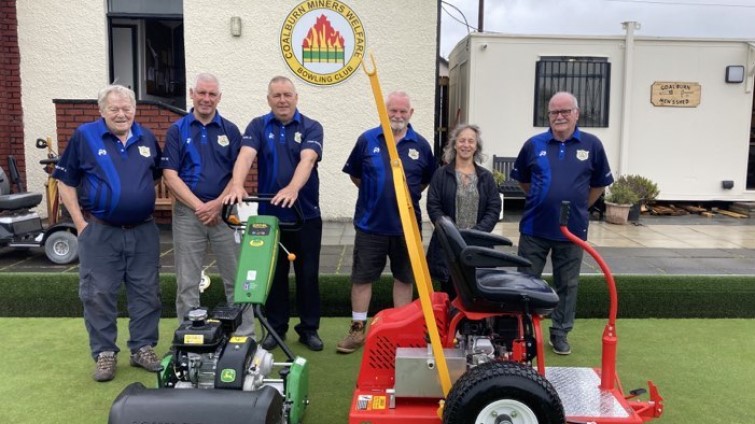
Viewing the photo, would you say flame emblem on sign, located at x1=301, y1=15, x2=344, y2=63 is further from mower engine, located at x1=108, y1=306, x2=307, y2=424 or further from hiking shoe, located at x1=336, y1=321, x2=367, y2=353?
mower engine, located at x1=108, y1=306, x2=307, y2=424

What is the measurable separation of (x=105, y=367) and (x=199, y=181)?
1.16 meters

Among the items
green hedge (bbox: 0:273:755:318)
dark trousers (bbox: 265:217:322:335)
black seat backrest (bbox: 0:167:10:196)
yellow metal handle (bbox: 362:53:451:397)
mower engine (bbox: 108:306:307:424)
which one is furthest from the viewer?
black seat backrest (bbox: 0:167:10:196)

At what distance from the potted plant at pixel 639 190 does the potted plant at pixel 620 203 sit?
0.49ft

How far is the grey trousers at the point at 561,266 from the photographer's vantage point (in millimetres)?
3892

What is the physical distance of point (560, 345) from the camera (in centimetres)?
392

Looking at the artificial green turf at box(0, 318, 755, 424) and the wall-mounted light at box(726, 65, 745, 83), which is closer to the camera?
the artificial green turf at box(0, 318, 755, 424)

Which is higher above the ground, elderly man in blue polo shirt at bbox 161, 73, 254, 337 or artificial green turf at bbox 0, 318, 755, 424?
elderly man in blue polo shirt at bbox 161, 73, 254, 337

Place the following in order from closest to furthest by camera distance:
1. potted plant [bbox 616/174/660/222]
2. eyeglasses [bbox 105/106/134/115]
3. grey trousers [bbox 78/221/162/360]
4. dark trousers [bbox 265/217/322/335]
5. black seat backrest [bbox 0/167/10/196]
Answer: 1. eyeglasses [bbox 105/106/134/115]
2. grey trousers [bbox 78/221/162/360]
3. dark trousers [bbox 265/217/322/335]
4. black seat backrest [bbox 0/167/10/196]
5. potted plant [bbox 616/174/660/222]

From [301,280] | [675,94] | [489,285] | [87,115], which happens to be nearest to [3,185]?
[87,115]

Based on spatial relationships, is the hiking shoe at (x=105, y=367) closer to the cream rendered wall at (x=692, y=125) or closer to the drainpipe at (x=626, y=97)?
the drainpipe at (x=626, y=97)

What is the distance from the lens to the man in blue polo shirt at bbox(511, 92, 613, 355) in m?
3.78

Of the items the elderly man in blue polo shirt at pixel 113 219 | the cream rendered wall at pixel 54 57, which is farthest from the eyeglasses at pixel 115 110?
the cream rendered wall at pixel 54 57

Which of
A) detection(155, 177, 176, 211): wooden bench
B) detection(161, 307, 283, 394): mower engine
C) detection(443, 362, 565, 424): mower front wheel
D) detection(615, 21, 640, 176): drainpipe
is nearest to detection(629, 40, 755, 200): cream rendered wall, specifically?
detection(615, 21, 640, 176): drainpipe

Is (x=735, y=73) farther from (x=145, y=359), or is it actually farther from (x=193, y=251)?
(x=145, y=359)
